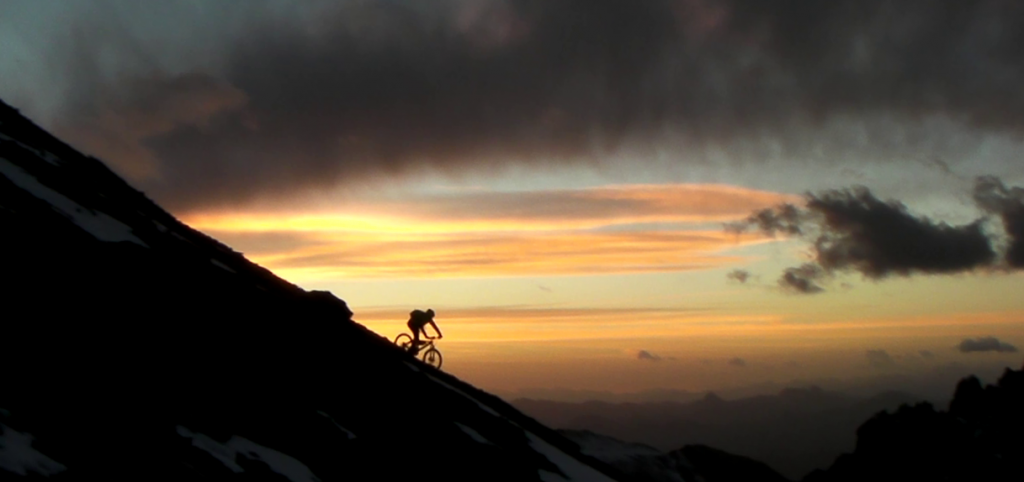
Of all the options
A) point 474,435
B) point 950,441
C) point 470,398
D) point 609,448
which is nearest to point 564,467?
point 474,435

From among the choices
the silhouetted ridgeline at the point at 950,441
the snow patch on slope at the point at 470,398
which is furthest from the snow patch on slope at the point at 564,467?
the silhouetted ridgeline at the point at 950,441

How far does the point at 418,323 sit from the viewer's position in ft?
119

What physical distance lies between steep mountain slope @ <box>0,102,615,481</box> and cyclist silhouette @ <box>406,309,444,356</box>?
918 millimetres

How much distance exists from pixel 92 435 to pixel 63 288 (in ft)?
20.4

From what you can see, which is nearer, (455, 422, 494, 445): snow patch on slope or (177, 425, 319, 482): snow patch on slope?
(177, 425, 319, 482): snow patch on slope

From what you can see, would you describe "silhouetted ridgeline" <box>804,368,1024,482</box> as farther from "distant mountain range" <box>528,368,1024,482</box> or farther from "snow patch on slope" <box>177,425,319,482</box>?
"snow patch on slope" <box>177,425,319,482</box>

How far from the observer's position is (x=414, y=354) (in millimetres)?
36750

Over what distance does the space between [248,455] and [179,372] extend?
3.60 m

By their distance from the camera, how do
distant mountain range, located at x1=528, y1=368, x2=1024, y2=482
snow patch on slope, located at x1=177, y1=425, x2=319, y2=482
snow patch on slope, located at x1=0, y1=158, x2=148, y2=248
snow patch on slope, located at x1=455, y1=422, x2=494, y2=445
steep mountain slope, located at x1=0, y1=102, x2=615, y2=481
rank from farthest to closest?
distant mountain range, located at x1=528, y1=368, x2=1024, y2=482, snow patch on slope, located at x1=455, y1=422, x2=494, y2=445, snow patch on slope, located at x1=0, y1=158, x2=148, y2=248, snow patch on slope, located at x1=177, y1=425, x2=319, y2=482, steep mountain slope, located at x1=0, y1=102, x2=615, y2=481

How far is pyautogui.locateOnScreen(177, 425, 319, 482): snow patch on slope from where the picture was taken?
53.1 feet

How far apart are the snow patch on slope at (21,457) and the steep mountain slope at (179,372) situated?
36mm

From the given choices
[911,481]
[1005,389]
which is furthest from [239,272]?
[1005,389]

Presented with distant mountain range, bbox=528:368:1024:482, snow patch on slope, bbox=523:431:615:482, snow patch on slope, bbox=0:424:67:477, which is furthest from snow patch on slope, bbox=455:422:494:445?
distant mountain range, bbox=528:368:1024:482

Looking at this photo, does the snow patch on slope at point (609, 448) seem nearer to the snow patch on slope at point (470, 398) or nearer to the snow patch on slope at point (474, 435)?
the snow patch on slope at point (470, 398)
